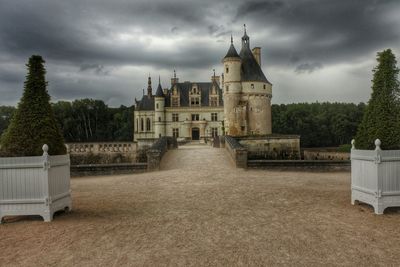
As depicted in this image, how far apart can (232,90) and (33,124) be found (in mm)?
32351

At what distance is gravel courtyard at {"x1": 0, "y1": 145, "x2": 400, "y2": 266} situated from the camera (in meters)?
4.44

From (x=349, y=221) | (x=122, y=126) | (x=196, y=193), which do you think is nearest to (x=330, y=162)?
(x=196, y=193)

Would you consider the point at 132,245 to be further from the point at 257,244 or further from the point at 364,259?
the point at 364,259

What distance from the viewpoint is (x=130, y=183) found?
1166 cm

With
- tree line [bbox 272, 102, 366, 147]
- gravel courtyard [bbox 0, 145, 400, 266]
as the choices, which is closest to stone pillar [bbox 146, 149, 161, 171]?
gravel courtyard [bbox 0, 145, 400, 266]

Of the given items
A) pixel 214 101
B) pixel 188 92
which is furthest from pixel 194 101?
pixel 214 101

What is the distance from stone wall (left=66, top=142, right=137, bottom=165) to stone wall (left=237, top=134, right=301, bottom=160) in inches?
364

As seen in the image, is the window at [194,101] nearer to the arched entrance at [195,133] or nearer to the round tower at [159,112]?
the arched entrance at [195,133]

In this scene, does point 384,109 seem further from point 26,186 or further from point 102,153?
point 102,153

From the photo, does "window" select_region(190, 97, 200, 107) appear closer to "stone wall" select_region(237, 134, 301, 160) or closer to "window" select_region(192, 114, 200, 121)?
"window" select_region(192, 114, 200, 121)

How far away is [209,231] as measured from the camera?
219 inches

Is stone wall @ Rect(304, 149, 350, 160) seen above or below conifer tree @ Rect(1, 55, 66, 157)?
below

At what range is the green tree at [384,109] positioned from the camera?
7.17 metres

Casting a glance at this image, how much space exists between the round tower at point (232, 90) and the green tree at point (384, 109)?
2992 centimetres
